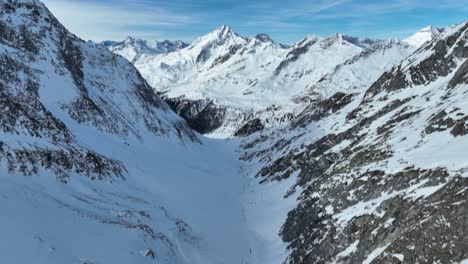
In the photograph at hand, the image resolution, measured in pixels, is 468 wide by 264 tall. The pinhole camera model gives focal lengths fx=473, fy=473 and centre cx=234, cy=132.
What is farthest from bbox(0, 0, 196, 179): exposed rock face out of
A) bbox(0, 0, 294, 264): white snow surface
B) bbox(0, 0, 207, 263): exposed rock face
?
bbox(0, 0, 294, 264): white snow surface

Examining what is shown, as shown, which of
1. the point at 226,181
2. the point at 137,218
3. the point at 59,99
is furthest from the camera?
the point at 226,181

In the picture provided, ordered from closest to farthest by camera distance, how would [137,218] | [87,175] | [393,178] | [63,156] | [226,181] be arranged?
[393,178]
[137,218]
[63,156]
[87,175]
[226,181]

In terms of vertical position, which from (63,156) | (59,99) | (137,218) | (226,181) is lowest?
(137,218)

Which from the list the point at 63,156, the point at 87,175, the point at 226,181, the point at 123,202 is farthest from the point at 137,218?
the point at 226,181

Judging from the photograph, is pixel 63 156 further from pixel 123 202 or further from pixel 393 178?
pixel 393 178

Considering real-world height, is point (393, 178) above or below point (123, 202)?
below

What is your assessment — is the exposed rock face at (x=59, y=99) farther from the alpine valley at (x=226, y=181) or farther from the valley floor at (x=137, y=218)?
the valley floor at (x=137, y=218)

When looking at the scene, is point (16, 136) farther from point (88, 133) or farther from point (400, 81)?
point (400, 81)

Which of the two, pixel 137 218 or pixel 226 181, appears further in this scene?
pixel 226 181
